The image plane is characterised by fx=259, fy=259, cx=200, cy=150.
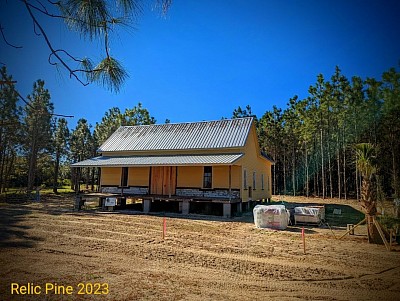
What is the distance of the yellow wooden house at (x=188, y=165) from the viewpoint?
17.3m

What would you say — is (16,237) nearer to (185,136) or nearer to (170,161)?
(170,161)

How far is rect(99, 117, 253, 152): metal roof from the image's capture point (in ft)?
62.7

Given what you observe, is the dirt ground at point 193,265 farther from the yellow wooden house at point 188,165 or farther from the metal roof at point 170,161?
the yellow wooden house at point 188,165

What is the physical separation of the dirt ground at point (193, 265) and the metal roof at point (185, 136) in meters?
9.28

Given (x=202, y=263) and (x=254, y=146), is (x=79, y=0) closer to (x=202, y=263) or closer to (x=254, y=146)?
(x=202, y=263)

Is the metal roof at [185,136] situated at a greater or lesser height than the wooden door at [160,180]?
greater

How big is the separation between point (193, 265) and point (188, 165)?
402 inches

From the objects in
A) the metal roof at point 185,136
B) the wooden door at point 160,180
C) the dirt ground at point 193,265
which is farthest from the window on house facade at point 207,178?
the dirt ground at point 193,265

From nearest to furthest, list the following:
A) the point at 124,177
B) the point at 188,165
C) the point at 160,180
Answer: the point at 188,165 < the point at 160,180 < the point at 124,177

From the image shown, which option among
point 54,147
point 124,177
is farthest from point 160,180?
point 54,147

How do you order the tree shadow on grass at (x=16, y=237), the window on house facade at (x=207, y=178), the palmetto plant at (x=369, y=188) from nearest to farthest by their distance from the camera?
the tree shadow on grass at (x=16, y=237) → the palmetto plant at (x=369, y=188) → the window on house facade at (x=207, y=178)

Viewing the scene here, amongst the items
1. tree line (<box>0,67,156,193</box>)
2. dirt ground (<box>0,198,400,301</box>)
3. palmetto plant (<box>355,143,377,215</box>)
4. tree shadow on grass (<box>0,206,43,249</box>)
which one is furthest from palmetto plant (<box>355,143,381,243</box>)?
tree line (<box>0,67,156,193</box>)

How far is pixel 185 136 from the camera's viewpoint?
21.1 m

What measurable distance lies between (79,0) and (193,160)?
47.4ft
